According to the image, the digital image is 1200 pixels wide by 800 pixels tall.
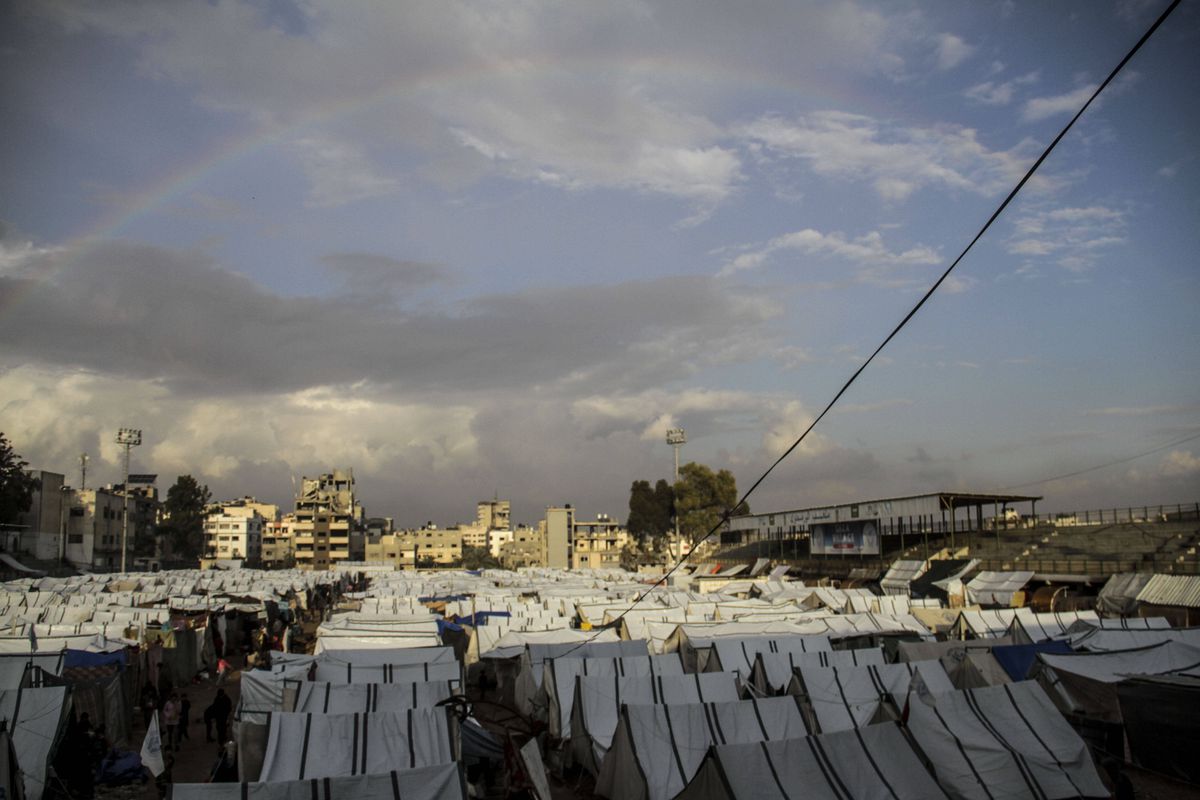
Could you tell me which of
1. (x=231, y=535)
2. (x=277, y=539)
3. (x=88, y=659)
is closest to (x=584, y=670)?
(x=88, y=659)

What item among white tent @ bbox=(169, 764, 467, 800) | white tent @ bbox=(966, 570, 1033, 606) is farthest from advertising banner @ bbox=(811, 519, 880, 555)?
white tent @ bbox=(169, 764, 467, 800)

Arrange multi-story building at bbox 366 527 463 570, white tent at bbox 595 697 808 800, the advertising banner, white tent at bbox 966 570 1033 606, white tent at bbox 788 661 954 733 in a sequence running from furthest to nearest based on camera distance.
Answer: multi-story building at bbox 366 527 463 570
the advertising banner
white tent at bbox 966 570 1033 606
white tent at bbox 788 661 954 733
white tent at bbox 595 697 808 800

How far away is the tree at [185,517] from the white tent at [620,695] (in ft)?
332

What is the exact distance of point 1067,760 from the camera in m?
12.0

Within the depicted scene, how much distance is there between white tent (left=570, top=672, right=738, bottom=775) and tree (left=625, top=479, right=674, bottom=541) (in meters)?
79.5

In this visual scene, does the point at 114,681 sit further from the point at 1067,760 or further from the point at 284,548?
the point at 284,548

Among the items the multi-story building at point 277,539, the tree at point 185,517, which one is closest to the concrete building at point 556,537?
the multi-story building at point 277,539

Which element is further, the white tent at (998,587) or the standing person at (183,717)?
the white tent at (998,587)

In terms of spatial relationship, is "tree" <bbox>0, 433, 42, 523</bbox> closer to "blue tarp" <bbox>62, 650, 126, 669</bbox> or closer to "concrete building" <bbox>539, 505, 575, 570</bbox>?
"blue tarp" <bbox>62, 650, 126, 669</bbox>

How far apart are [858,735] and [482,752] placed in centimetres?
554

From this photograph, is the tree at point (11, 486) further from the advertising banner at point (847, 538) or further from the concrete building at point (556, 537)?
the concrete building at point (556, 537)

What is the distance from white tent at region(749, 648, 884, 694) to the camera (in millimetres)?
17406

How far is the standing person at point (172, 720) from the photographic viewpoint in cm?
1678

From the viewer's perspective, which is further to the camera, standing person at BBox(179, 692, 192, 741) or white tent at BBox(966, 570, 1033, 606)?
white tent at BBox(966, 570, 1033, 606)
